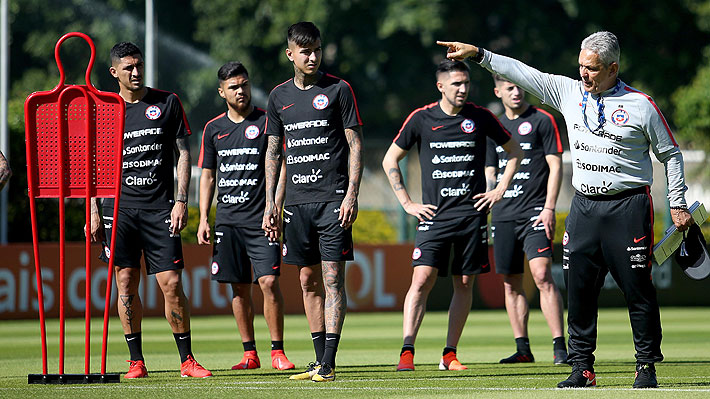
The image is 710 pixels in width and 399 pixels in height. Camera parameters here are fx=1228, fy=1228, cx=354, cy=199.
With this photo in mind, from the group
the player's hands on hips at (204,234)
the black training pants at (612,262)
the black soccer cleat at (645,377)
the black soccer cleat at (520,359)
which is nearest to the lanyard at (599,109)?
the black training pants at (612,262)

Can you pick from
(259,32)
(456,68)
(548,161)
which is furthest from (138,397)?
(259,32)

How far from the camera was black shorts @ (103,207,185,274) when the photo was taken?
912cm

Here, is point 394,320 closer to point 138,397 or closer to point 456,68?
point 456,68

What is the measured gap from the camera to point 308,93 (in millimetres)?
8836

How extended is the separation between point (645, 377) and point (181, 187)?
3.66m

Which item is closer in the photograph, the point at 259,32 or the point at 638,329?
the point at 638,329

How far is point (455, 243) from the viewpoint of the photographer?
9930 mm

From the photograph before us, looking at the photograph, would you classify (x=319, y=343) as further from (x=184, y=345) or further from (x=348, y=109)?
(x=348, y=109)

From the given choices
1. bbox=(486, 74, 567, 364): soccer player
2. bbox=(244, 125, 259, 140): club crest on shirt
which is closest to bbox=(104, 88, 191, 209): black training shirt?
bbox=(244, 125, 259, 140): club crest on shirt

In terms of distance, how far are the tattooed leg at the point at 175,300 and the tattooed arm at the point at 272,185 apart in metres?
0.79

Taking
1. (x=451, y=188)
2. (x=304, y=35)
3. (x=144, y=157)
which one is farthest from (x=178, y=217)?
(x=451, y=188)

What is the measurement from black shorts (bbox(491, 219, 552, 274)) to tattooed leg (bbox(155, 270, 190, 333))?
2899 millimetres

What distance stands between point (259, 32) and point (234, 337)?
21316mm

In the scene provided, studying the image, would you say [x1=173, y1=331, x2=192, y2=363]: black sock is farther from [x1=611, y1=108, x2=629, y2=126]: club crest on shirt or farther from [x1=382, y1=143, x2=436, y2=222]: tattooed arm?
[x1=611, y1=108, x2=629, y2=126]: club crest on shirt
